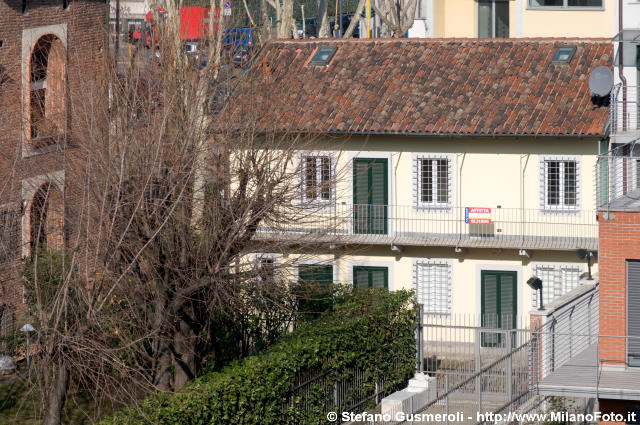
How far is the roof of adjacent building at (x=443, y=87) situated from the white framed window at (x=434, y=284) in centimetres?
374

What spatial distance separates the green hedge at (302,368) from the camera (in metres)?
18.5

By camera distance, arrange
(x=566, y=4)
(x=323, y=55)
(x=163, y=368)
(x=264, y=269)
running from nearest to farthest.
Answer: (x=163, y=368) → (x=264, y=269) → (x=323, y=55) → (x=566, y=4)

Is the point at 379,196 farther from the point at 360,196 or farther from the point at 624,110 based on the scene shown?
the point at 624,110

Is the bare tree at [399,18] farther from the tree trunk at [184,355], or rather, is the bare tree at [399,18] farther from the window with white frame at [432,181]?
the tree trunk at [184,355]

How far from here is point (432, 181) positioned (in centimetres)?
3241

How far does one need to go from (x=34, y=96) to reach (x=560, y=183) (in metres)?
14.2

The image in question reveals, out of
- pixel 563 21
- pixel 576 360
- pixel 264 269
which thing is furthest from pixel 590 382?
pixel 563 21

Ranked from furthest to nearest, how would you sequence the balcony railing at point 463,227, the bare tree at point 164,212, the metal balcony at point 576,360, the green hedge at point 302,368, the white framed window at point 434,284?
the white framed window at point 434,284, the balcony railing at point 463,227, the metal balcony at point 576,360, the bare tree at point 164,212, the green hedge at point 302,368

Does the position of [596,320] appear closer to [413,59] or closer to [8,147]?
[413,59]

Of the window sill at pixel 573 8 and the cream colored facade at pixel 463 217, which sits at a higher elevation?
the window sill at pixel 573 8

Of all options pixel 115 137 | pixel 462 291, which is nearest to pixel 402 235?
pixel 462 291

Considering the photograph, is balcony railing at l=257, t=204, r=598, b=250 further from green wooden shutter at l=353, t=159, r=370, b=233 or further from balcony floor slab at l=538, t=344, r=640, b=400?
balcony floor slab at l=538, t=344, r=640, b=400

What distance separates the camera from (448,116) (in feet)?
105

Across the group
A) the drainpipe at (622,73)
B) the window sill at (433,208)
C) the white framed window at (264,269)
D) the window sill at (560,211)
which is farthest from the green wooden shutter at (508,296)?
the white framed window at (264,269)
